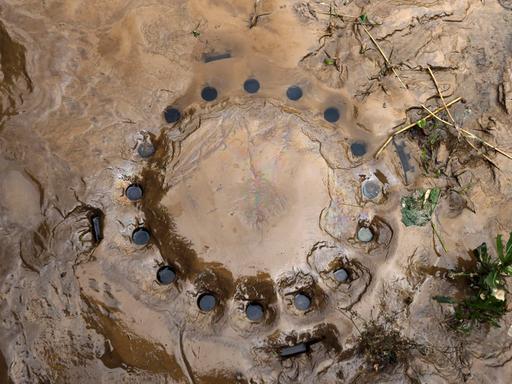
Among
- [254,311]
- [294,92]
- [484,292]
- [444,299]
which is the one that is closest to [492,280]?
[484,292]

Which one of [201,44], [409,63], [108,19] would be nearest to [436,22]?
[409,63]

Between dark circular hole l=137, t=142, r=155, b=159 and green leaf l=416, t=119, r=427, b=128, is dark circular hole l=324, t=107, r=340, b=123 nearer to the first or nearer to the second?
green leaf l=416, t=119, r=427, b=128

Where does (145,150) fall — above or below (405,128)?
below

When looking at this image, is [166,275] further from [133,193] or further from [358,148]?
[358,148]

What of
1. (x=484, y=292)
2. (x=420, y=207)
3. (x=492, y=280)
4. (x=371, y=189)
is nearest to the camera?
(x=492, y=280)

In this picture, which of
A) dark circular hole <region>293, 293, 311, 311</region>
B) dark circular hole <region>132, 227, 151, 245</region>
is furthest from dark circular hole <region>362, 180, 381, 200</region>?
→ dark circular hole <region>132, 227, 151, 245</region>

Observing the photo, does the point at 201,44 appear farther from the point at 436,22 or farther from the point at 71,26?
the point at 436,22
